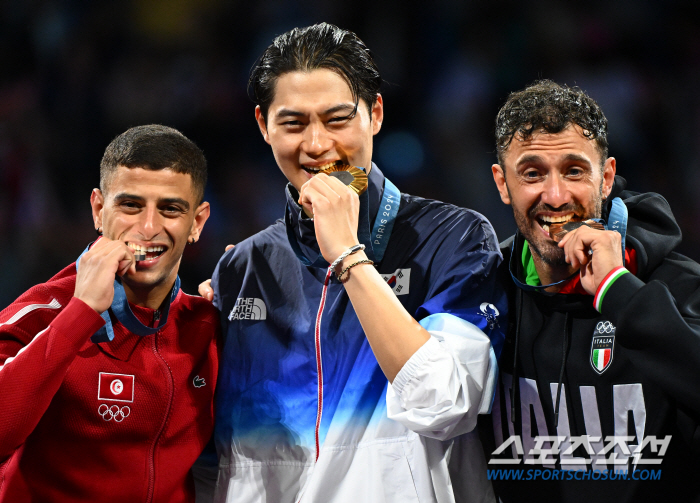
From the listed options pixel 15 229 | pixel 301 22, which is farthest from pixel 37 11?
pixel 301 22

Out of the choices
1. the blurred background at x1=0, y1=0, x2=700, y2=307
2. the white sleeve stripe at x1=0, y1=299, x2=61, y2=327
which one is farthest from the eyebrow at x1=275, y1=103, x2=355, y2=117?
the blurred background at x1=0, y1=0, x2=700, y2=307

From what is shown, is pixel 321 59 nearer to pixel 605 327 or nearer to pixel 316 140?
pixel 316 140

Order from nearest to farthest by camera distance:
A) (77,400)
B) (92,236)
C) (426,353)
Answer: (426,353), (77,400), (92,236)

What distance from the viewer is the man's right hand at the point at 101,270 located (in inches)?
85.0

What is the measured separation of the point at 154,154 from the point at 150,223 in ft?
0.93

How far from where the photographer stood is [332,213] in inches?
84.7

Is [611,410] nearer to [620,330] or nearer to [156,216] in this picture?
[620,330]

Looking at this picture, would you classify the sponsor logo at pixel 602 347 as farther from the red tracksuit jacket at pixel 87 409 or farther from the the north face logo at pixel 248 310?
the red tracksuit jacket at pixel 87 409

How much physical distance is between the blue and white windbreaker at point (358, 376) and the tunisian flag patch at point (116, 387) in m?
0.37

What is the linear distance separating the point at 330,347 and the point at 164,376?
0.63m

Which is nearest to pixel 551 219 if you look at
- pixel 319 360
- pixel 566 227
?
pixel 566 227

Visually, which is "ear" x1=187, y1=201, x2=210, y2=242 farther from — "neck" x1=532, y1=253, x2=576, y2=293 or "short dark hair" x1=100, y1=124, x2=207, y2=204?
"neck" x1=532, y1=253, x2=576, y2=293

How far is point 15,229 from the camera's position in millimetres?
5344

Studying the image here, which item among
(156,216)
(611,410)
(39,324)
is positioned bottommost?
(611,410)
